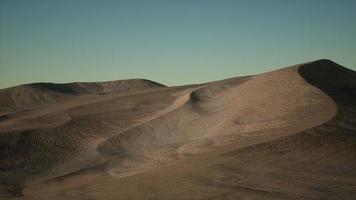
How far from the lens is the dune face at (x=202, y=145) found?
10000 millimetres

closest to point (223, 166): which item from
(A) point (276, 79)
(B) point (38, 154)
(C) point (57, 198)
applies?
(C) point (57, 198)

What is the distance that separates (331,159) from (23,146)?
1006cm

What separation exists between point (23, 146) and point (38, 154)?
3.32 feet

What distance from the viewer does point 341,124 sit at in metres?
13.6

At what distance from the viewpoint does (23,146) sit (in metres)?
15.8

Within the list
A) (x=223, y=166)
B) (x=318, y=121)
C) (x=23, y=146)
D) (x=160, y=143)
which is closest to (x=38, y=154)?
(x=23, y=146)

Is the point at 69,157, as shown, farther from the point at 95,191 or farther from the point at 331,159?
the point at 331,159

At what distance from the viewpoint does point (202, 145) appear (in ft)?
45.3

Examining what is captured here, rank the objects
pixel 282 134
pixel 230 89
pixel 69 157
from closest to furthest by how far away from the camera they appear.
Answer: pixel 282 134, pixel 69 157, pixel 230 89

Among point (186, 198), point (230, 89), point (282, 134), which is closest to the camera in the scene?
point (186, 198)

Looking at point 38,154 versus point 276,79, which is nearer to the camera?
point 38,154

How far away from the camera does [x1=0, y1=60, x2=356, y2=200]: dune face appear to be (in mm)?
10000

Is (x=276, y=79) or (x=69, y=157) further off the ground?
(x=276, y=79)

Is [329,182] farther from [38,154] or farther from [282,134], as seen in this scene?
[38,154]
